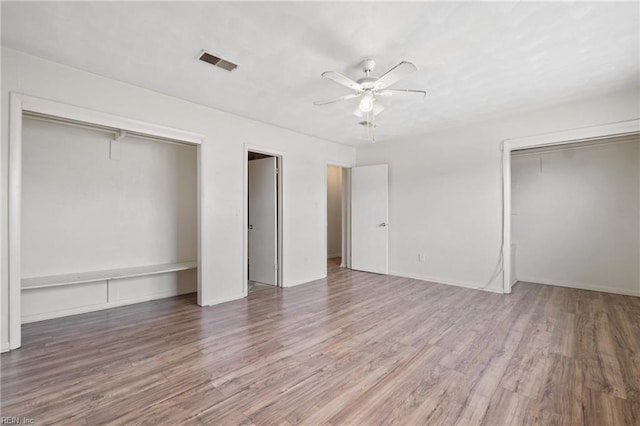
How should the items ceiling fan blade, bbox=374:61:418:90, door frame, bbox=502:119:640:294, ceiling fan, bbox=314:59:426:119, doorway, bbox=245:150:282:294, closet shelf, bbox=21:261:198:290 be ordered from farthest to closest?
1. doorway, bbox=245:150:282:294
2. door frame, bbox=502:119:640:294
3. closet shelf, bbox=21:261:198:290
4. ceiling fan, bbox=314:59:426:119
5. ceiling fan blade, bbox=374:61:418:90

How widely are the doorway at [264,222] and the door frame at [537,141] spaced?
345 centimetres

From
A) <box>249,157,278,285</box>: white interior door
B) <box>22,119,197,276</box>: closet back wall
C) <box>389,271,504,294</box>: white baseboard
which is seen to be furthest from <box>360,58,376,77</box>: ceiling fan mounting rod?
<box>389,271,504,294</box>: white baseboard

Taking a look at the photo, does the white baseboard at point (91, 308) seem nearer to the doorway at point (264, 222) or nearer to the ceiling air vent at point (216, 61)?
the doorway at point (264, 222)

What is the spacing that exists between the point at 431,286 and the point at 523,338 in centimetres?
196

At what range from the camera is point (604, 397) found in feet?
6.47

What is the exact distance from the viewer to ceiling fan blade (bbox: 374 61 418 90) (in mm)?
2271

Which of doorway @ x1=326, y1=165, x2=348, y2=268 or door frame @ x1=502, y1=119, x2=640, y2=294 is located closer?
door frame @ x1=502, y1=119, x2=640, y2=294

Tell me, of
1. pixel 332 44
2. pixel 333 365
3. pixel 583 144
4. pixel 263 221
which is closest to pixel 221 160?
pixel 263 221

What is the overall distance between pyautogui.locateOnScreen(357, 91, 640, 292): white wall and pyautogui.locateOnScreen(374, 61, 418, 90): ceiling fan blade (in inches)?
107

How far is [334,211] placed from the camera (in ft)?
26.5

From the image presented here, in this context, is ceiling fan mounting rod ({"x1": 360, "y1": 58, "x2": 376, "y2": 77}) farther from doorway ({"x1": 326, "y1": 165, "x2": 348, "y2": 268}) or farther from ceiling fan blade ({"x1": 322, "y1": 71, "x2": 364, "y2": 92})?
doorway ({"x1": 326, "y1": 165, "x2": 348, "y2": 268})

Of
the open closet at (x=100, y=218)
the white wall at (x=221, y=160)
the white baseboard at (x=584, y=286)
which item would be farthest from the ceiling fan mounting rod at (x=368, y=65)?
the white baseboard at (x=584, y=286)

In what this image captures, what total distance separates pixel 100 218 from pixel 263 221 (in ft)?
7.38

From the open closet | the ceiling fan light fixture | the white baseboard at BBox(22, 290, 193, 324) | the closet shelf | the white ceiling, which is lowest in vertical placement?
the white baseboard at BBox(22, 290, 193, 324)
